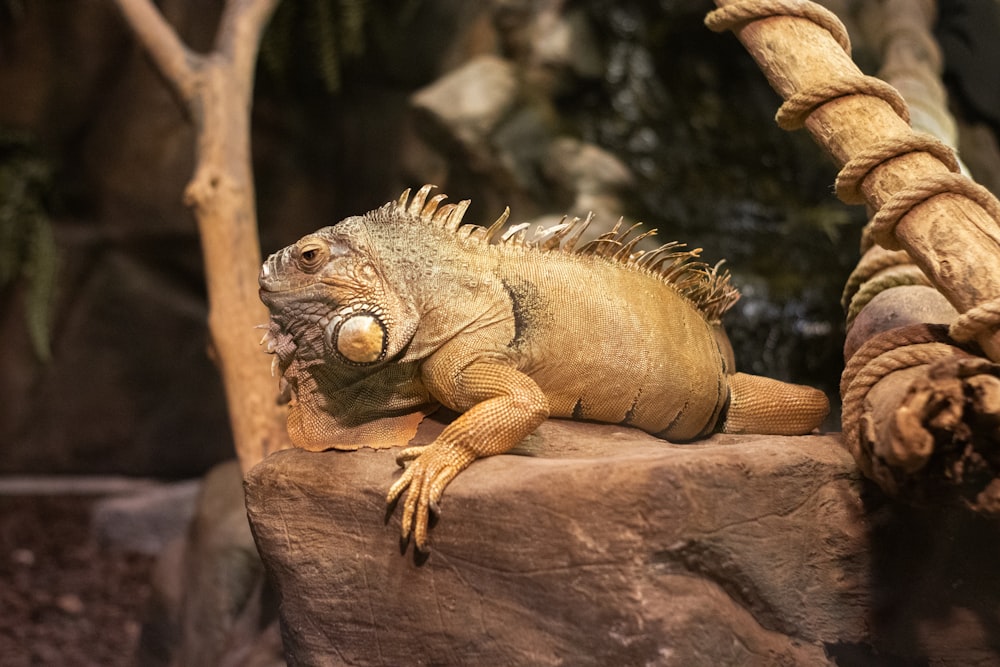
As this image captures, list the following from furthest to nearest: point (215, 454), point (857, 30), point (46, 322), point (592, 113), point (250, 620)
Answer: point (215, 454) < point (46, 322) < point (592, 113) < point (857, 30) < point (250, 620)

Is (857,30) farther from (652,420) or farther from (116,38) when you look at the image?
(116,38)

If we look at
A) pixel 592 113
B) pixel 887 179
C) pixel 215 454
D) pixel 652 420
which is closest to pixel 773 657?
pixel 652 420

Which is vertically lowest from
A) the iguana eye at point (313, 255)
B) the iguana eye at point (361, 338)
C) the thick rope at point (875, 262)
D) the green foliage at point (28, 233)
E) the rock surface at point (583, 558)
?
the green foliage at point (28, 233)

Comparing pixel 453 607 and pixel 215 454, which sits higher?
pixel 453 607

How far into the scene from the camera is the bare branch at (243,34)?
5.44 metres

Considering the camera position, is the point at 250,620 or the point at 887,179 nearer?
the point at 887,179

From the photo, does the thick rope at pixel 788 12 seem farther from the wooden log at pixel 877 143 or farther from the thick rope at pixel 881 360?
the thick rope at pixel 881 360

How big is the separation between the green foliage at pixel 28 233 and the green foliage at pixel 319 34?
7.42ft

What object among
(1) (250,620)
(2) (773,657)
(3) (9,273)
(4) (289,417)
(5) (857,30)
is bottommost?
(1) (250,620)

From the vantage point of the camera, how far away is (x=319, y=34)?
7828mm

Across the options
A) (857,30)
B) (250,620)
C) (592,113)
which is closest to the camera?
(250,620)

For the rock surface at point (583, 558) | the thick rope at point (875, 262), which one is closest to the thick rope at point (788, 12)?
the thick rope at point (875, 262)

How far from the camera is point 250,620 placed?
5141 millimetres

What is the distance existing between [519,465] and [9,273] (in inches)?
268
